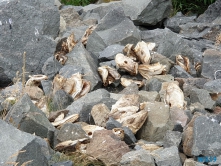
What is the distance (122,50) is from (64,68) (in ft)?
2.32

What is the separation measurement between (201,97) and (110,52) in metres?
1.37

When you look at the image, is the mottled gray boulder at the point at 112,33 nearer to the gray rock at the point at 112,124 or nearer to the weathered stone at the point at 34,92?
the weathered stone at the point at 34,92

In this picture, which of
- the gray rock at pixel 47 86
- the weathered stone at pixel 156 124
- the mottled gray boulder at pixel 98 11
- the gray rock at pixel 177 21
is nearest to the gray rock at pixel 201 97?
the weathered stone at pixel 156 124

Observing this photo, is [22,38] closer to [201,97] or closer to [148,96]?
[148,96]

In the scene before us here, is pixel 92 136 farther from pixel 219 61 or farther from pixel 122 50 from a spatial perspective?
pixel 219 61

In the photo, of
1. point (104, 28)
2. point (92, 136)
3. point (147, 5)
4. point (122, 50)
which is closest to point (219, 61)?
point (122, 50)

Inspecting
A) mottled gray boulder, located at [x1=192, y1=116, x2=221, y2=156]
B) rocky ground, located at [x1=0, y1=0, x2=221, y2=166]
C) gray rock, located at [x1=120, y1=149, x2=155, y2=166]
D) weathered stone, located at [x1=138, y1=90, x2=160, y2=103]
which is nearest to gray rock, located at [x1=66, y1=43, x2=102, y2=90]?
rocky ground, located at [x1=0, y1=0, x2=221, y2=166]

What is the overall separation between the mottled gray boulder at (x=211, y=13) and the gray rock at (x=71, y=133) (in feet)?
18.0

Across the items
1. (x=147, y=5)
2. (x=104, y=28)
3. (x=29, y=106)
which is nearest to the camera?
(x=29, y=106)

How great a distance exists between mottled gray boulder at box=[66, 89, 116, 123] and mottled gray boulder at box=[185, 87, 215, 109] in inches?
32.4

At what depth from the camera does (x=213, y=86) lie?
5.84 metres

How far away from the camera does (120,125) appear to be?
4.59m

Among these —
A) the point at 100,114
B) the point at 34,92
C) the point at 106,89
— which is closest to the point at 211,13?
the point at 106,89

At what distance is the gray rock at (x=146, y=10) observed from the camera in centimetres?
829
